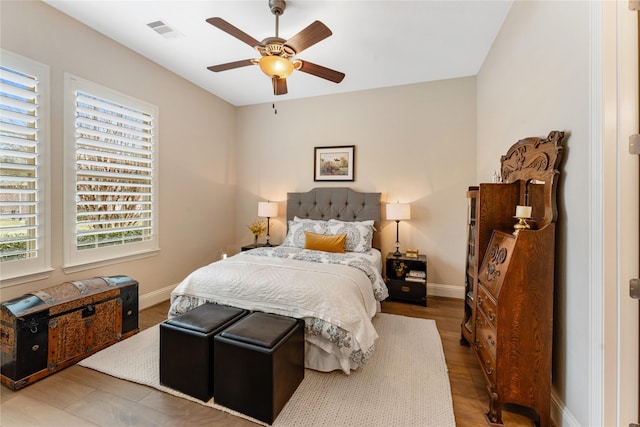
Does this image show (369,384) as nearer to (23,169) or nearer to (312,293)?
(312,293)

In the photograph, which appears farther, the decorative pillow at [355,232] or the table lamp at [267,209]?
the table lamp at [267,209]

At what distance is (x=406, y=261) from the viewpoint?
3.49 meters

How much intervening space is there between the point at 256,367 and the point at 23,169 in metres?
2.42

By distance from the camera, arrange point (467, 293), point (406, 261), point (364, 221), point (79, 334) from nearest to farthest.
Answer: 1. point (79, 334)
2. point (467, 293)
3. point (406, 261)
4. point (364, 221)

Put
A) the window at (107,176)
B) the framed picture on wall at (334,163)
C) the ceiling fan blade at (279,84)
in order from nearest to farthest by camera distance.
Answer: the ceiling fan blade at (279,84)
the window at (107,176)
the framed picture on wall at (334,163)

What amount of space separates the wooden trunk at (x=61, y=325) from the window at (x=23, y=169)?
333 millimetres

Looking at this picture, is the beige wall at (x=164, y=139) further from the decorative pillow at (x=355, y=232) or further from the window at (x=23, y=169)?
the decorative pillow at (x=355, y=232)

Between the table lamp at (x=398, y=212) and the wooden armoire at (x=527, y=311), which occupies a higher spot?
the table lamp at (x=398, y=212)

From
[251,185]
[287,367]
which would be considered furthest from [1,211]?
[251,185]

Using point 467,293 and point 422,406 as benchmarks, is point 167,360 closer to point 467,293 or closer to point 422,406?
point 422,406

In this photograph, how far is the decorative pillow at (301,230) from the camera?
3.58 metres

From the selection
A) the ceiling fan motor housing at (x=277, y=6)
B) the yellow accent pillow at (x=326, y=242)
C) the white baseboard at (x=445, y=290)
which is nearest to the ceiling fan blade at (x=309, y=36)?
the ceiling fan motor housing at (x=277, y=6)

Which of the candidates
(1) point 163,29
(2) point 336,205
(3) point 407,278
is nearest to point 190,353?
(3) point 407,278

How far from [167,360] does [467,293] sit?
2.44 metres
